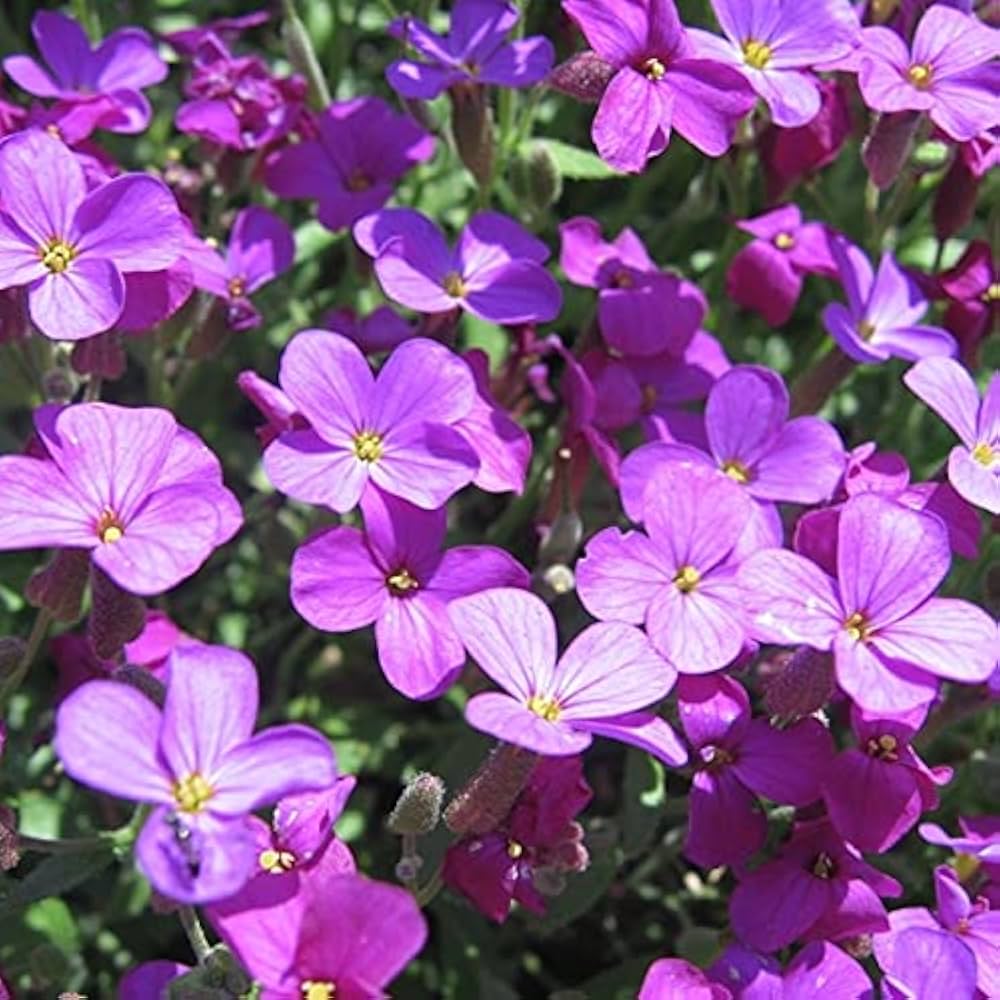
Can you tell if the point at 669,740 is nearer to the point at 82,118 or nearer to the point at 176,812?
the point at 176,812

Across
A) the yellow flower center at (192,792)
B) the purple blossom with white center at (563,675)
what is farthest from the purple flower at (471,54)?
the yellow flower center at (192,792)

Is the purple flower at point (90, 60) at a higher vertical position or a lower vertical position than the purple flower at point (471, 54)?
lower

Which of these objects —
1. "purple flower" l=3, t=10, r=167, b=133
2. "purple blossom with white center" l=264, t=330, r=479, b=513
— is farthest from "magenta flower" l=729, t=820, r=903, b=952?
"purple flower" l=3, t=10, r=167, b=133

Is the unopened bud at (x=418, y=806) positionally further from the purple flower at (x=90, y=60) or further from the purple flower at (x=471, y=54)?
the purple flower at (x=90, y=60)

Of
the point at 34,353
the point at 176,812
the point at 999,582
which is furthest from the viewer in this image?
the point at 34,353

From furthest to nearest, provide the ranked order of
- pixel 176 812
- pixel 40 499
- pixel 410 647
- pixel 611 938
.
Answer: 1. pixel 611 938
2. pixel 410 647
3. pixel 40 499
4. pixel 176 812

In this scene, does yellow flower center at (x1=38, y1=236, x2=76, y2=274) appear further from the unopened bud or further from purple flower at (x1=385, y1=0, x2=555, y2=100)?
the unopened bud

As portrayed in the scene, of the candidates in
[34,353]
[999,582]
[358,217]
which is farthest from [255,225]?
[999,582]
